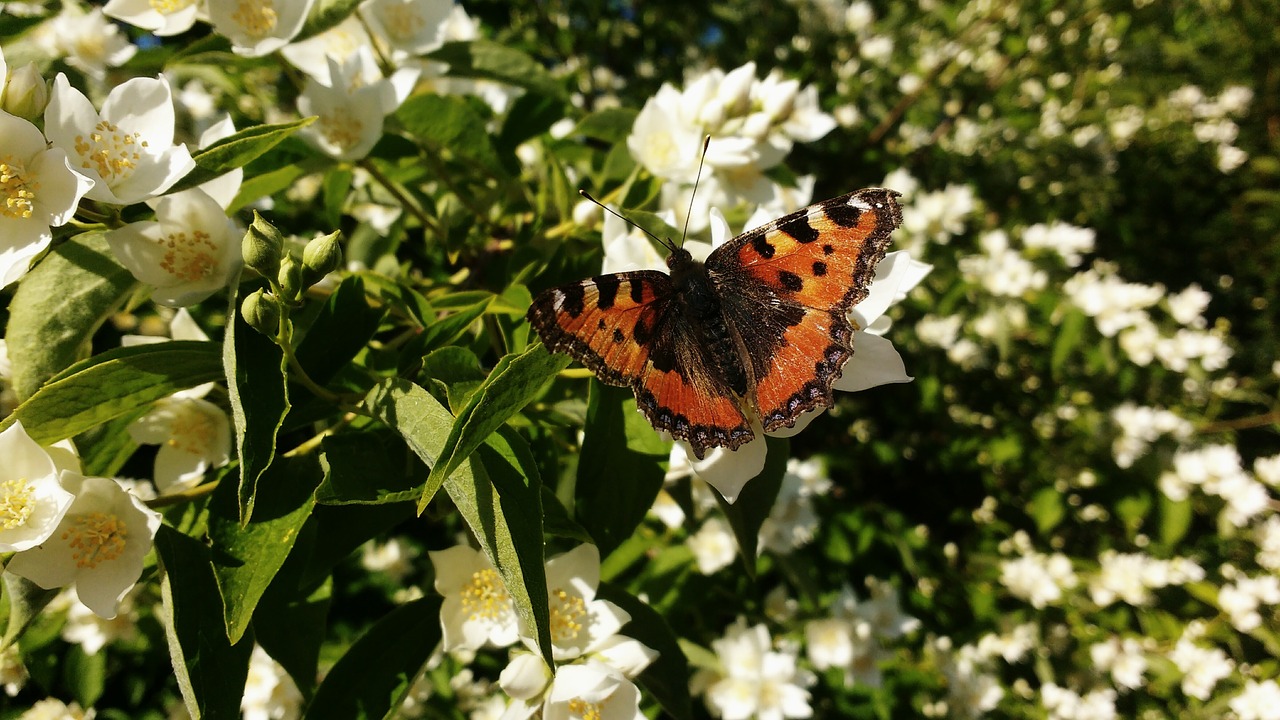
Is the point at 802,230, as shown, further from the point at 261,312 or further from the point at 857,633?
the point at 857,633

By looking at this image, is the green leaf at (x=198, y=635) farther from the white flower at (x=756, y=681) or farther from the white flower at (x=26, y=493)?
the white flower at (x=756, y=681)

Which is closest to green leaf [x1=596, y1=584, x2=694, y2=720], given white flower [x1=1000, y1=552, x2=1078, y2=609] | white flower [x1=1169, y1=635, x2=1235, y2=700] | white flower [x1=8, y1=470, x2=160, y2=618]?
white flower [x1=8, y1=470, x2=160, y2=618]

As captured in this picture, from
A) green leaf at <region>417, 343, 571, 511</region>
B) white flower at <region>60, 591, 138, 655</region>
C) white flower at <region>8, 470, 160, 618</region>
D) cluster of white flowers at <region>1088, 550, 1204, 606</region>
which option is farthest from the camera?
cluster of white flowers at <region>1088, 550, 1204, 606</region>

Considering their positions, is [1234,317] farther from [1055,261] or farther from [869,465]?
[869,465]

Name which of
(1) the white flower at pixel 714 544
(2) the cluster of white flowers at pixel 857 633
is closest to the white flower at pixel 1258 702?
(2) the cluster of white flowers at pixel 857 633

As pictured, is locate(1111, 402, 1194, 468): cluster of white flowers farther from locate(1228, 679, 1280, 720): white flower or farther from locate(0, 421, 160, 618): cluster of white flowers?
locate(0, 421, 160, 618): cluster of white flowers
